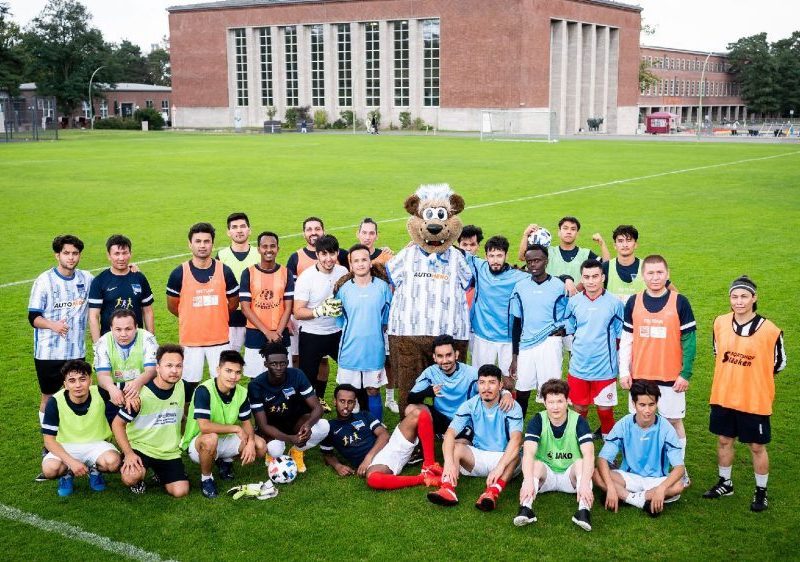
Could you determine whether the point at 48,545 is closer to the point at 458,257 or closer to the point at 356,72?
the point at 458,257

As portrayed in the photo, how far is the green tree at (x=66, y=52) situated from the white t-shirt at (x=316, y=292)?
9689cm

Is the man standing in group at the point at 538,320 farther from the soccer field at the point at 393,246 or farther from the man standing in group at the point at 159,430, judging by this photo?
the man standing in group at the point at 159,430

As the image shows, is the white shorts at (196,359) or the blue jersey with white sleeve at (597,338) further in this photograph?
the white shorts at (196,359)

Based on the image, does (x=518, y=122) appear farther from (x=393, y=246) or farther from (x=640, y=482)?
(x=640, y=482)

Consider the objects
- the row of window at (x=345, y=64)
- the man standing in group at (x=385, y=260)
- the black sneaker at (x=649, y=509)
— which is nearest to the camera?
the black sneaker at (x=649, y=509)

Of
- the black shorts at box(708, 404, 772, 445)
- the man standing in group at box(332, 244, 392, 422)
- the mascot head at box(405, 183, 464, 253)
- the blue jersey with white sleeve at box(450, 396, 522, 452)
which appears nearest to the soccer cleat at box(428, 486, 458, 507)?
the blue jersey with white sleeve at box(450, 396, 522, 452)

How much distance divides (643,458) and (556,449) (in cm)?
66

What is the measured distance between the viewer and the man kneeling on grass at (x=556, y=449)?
6449 mm

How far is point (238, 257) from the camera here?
362 inches

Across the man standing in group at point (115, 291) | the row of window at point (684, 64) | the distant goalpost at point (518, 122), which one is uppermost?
the row of window at point (684, 64)

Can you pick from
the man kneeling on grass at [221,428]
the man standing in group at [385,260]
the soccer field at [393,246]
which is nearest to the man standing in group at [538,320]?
the man standing in group at [385,260]

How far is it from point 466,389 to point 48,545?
3460 millimetres

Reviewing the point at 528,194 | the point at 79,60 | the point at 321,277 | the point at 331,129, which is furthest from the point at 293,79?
the point at 321,277

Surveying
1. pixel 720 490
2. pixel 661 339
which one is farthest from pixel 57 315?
pixel 720 490
